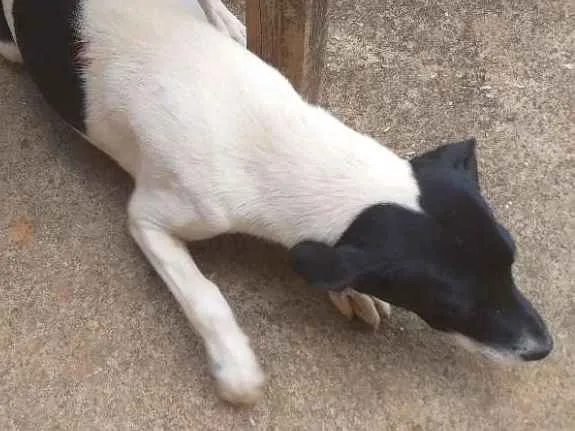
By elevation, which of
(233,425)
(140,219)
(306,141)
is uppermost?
(306,141)

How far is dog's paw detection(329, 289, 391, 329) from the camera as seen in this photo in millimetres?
1644

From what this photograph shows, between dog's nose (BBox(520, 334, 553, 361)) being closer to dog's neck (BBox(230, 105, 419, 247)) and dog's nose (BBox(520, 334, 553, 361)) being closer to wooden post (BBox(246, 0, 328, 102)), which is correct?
dog's neck (BBox(230, 105, 419, 247))

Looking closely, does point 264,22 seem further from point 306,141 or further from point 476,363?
point 476,363

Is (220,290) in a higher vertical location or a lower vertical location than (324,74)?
lower

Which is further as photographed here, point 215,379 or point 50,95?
point 50,95

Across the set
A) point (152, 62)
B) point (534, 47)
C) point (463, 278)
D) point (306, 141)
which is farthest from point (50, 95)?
point (534, 47)

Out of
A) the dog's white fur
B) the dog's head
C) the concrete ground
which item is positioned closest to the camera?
the dog's head

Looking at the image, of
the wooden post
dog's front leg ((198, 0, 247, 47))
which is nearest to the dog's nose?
the wooden post

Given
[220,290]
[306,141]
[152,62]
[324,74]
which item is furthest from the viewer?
[324,74]

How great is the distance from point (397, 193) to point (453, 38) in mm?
812

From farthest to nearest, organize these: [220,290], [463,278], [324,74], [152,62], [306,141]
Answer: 1. [324,74]
2. [220,290]
3. [152,62]
4. [306,141]
5. [463,278]

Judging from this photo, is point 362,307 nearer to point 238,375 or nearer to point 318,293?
point 318,293

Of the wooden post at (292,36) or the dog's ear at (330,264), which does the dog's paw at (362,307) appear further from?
the wooden post at (292,36)

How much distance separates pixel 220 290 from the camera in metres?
1.75
